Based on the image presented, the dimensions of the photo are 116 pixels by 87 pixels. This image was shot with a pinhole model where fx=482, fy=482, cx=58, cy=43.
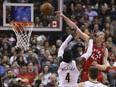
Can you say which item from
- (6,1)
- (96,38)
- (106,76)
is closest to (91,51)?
(96,38)

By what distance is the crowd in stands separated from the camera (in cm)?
1418

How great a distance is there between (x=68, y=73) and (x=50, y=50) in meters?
7.15

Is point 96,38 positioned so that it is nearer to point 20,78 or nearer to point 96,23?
point 20,78

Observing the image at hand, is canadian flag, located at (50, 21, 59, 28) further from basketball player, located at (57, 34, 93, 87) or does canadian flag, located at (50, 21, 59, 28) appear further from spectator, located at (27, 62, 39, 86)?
basketball player, located at (57, 34, 93, 87)

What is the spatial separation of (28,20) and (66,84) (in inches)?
255

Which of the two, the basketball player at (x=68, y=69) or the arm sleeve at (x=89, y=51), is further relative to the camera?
the arm sleeve at (x=89, y=51)

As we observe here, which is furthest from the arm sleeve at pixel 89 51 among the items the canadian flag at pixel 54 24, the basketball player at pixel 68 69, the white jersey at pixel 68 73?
the canadian flag at pixel 54 24

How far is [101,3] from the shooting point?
64.6ft

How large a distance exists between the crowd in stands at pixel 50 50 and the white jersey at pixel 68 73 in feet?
13.0

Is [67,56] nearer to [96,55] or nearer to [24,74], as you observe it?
[96,55]

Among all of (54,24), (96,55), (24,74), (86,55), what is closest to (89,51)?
(86,55)

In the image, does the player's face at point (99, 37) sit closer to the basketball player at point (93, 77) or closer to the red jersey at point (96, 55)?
the red jersey at point (96, 55)

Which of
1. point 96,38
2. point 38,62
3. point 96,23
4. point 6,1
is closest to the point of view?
point 96,38

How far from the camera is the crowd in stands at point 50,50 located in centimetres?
1418
